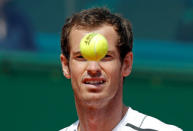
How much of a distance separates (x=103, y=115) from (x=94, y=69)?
14.8 inches

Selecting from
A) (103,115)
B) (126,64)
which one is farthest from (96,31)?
(103,115)

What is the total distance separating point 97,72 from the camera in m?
2.87

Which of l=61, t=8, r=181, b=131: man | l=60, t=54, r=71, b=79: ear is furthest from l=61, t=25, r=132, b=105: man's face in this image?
l=60, t=54, r=71, b=79: ear

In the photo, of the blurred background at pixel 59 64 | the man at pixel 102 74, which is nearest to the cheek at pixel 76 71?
the man at pixel 102 74

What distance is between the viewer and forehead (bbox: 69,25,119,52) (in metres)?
2.98

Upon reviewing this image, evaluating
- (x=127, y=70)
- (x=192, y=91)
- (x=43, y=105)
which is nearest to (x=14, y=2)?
(x=43, y=105)

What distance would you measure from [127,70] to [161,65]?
302 cm

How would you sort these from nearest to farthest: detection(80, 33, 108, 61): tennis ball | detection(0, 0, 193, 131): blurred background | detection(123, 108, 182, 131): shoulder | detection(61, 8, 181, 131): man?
1. detection(80, 33, 108, 61): tennis ball
2. detection(61, 8, 181, 131): man
3. detection(123, 108, 182, 131): shoulder
4. detection(0, 0, 193, 131): blurred background

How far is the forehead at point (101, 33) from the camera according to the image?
2982 mm

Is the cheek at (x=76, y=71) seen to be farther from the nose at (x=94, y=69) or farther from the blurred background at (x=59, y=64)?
the blurred background at (x=59, y=64)

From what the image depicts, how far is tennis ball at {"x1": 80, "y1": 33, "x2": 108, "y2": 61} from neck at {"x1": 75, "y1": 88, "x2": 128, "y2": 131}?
1.16 ft

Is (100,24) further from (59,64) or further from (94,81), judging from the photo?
(59,64)

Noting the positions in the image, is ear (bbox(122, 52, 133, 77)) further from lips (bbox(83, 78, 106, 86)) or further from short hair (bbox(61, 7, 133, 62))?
lips (bbox(83, 78, 106, 86))

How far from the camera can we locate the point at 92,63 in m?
2.87
